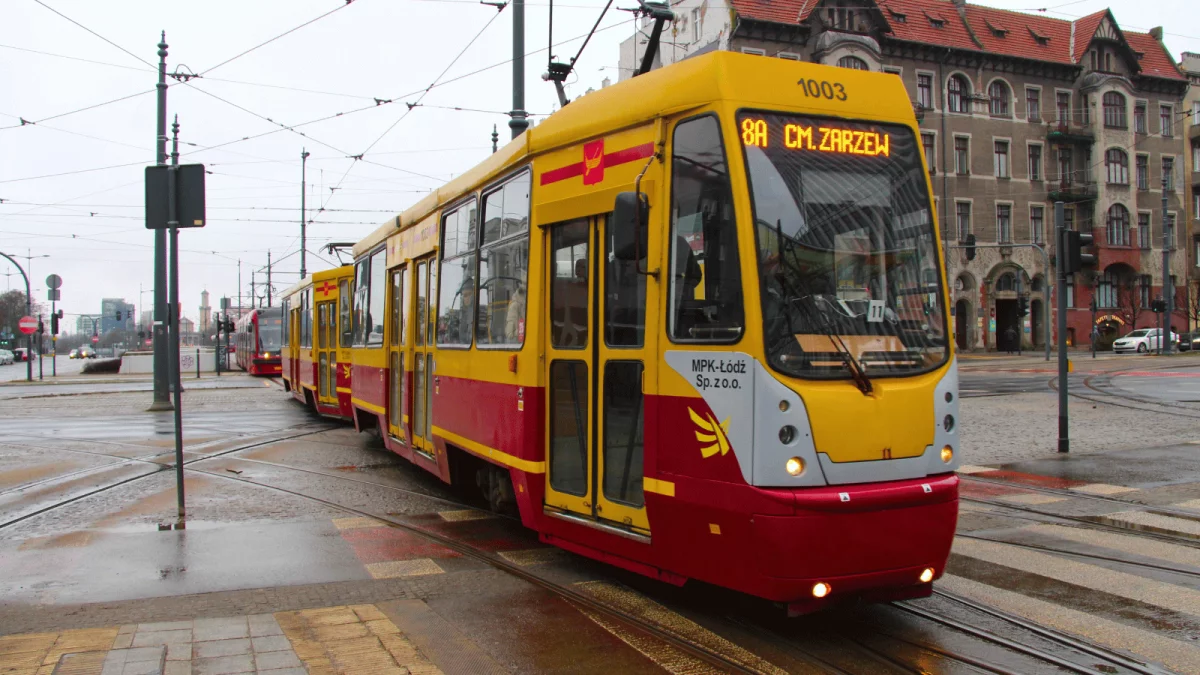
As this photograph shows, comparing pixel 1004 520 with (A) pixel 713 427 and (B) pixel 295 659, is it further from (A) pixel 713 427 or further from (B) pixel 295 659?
(B) pixel 295 659

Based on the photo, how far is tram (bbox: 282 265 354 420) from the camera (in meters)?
16.1

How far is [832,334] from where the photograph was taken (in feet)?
16.8

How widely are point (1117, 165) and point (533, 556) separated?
59.7 meters

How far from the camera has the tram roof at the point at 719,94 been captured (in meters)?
5.41

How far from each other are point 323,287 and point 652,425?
13991 mm

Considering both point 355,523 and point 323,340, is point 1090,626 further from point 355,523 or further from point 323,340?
point 323,340

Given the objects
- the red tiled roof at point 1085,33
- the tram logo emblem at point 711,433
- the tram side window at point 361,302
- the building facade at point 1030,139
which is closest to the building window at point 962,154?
the building facade at point 1030,139

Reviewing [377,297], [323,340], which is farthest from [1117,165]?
[377,297]

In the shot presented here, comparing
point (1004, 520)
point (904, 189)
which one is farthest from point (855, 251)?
point (1004, 520)

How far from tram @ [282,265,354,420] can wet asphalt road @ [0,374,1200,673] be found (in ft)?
13.7

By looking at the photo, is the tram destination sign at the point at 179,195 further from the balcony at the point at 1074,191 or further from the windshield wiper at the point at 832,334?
the balcony at the point at 1074,191

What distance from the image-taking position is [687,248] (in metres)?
5.46

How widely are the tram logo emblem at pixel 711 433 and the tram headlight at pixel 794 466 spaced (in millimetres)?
342

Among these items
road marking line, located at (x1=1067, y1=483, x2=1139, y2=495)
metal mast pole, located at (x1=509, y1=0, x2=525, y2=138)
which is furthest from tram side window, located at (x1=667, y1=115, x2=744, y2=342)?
metal mast pole, located at (x1=509, y1=0, x2=525, y2=138)
